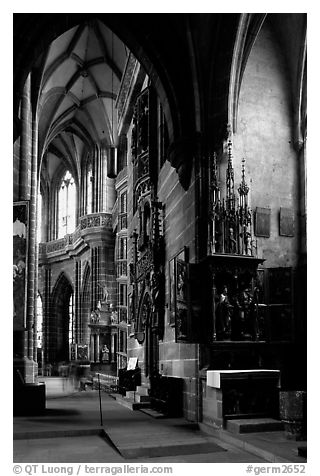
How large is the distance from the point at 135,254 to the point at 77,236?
16.2 meters

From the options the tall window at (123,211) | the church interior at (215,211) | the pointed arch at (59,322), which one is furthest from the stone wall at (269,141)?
the pointed arch at (59,322)

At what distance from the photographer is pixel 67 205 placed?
38.6m

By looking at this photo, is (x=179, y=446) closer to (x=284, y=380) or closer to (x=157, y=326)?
(x=284, y=380)

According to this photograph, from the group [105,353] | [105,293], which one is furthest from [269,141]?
[105,293]

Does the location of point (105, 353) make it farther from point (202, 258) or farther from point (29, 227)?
point (202, 258)

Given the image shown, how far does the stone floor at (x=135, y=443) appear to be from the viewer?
8.02 m

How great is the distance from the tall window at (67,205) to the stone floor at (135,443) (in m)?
26.6

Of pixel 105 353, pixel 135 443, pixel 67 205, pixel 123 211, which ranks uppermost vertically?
pixel 67 205

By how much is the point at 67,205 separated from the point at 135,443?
30.8 meters

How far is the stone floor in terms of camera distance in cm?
802

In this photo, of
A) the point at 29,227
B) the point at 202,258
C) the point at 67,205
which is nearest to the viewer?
the point at 202,258

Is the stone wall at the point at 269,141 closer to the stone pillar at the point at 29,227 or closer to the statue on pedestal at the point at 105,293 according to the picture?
the stone pillar at the point at 29,227

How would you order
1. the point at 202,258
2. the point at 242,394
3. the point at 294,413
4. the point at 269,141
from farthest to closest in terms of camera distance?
the point at 269,141
the point at 202,258
the point at 242,394
the point at 294,413

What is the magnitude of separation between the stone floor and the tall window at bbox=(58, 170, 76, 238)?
26.6 m
